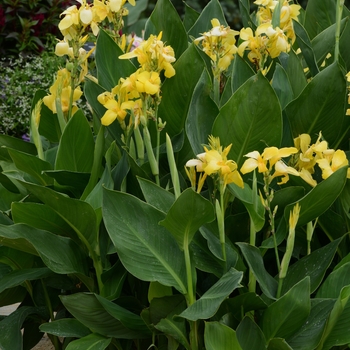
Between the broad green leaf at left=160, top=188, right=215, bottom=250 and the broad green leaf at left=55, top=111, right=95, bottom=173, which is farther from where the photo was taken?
the broad green leaf at left=55, top=111, right=95, bottom=173

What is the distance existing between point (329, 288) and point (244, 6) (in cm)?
112

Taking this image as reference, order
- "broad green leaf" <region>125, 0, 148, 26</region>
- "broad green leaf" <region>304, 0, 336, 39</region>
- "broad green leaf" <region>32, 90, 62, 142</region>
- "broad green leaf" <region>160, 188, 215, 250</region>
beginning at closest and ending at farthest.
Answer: "broad green leaf" <region>160, 188, 215, 250</region> → "broad green leaf" <region>32, 90, 62, 142</region> → "broad green leaf" <region>304, 0, 336, 39</region> → "broad green leaf" <region>125, 0, 148, 26</region>

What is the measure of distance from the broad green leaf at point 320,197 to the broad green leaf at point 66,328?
61 centimetres

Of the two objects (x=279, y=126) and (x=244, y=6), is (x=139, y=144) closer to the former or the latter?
(x=279, y=126)

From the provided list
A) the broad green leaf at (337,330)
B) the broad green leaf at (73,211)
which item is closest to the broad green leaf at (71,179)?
the broad green leaf at (73,211)

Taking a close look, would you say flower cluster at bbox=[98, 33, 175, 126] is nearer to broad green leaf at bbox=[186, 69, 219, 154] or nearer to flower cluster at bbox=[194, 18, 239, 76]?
broad green leaf at bbox=[186, 69, 219, 154]

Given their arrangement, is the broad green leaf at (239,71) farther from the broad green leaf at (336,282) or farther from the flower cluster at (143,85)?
the broad green leaf at (336,282)

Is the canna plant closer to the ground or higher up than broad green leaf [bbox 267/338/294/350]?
higher up

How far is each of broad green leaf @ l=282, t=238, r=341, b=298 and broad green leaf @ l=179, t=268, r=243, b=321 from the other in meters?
0.23

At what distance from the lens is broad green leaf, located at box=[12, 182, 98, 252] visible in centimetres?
158

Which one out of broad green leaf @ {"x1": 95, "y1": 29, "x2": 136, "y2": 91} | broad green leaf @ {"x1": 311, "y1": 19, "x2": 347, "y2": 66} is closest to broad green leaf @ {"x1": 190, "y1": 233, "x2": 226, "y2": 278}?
broad green leaf @ {"x1": 95, "y1": 29, "x2": 136, "y2": 91}

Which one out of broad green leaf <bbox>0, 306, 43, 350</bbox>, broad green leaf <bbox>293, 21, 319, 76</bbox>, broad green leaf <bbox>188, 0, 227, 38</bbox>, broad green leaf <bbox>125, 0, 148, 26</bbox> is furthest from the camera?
broad green leaf <bbox>125, 0, 148, 26</bbox>

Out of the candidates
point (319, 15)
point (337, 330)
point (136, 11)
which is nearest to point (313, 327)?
point (337, 330)

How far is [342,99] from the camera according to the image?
1.76 metres
